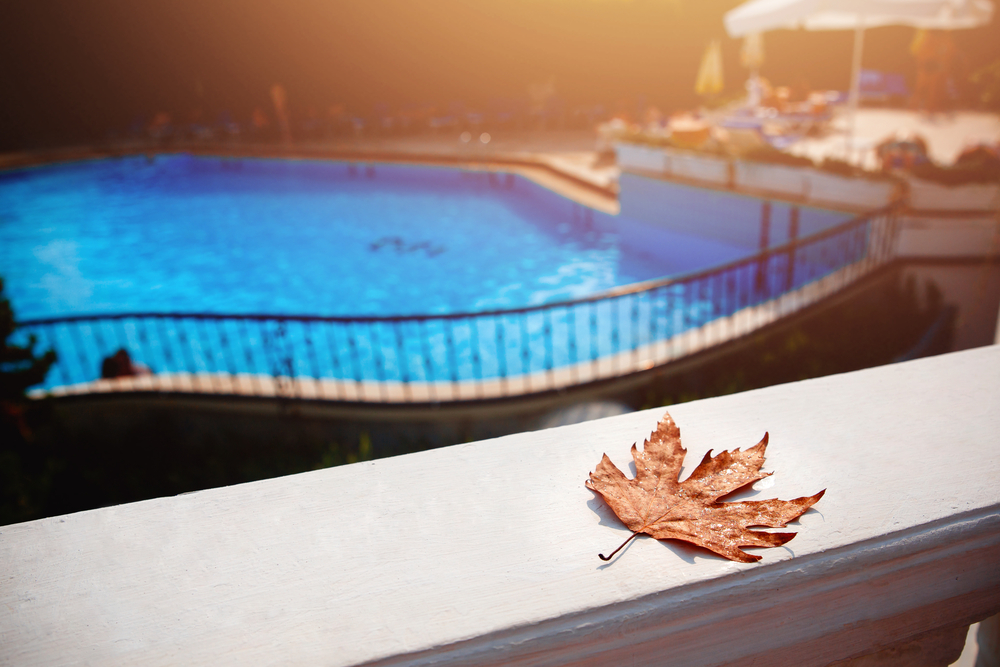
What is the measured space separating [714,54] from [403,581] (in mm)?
17091

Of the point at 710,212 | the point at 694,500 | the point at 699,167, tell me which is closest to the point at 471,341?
the point at 710,212

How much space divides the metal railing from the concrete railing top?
437 centimetres

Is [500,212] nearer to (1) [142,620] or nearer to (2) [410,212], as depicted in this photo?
(2) [410,212]

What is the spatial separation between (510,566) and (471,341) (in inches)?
320

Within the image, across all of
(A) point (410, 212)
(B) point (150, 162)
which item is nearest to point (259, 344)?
(A) point (410, 212)

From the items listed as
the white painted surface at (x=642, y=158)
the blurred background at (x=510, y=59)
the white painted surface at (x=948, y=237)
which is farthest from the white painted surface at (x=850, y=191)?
the blurred background at (x=510, y=59)

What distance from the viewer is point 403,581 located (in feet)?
2.14

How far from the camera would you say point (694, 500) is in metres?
0.76

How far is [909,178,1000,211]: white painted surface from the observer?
654 centimetres

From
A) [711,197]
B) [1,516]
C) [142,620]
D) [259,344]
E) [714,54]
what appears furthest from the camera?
[714,54]

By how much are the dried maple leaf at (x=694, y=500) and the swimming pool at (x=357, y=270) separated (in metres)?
4.49

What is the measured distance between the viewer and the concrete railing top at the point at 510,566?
1.97 ft

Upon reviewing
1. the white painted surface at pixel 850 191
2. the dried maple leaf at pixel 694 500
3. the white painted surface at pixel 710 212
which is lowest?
the white painted surface at pixel 710 212

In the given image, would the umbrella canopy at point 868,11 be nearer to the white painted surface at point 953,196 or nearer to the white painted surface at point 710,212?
the white painted surface at point 710,212
